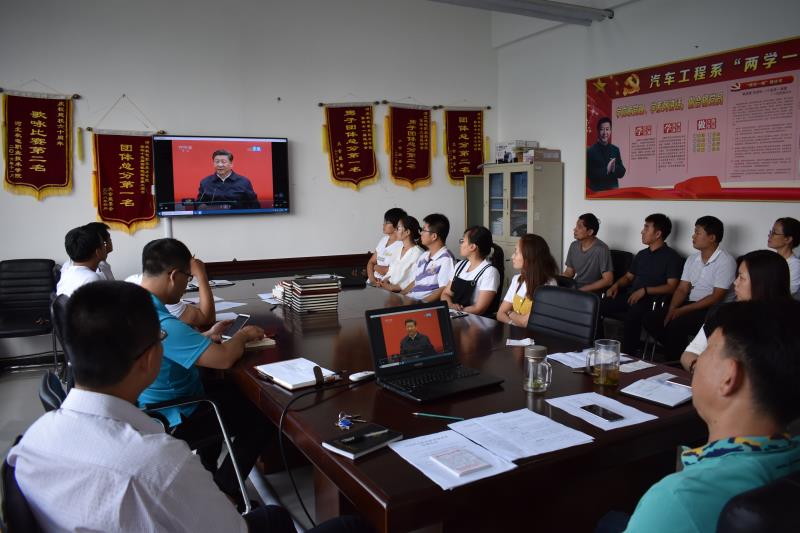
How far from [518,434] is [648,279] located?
371 cm

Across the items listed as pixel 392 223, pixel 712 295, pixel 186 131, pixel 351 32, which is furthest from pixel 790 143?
pixel 186 131

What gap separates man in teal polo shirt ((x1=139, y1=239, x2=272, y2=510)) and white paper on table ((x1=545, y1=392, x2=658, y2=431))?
1253 millimetres

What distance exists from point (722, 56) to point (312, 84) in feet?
11.7

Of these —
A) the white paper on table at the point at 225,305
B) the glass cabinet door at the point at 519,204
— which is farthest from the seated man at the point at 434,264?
the glass cabinet door at the point at 519,204

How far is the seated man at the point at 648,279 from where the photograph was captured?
464 centimetres

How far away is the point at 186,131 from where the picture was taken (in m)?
5.38

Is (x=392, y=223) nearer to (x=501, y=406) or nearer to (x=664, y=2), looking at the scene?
(x=664, y=2)

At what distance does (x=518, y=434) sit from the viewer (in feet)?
5.15

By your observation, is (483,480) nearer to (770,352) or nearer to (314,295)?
(770,352)

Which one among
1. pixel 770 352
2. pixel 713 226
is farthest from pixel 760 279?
pixel 713 226

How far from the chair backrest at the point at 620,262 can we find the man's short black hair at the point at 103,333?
15.5 ft

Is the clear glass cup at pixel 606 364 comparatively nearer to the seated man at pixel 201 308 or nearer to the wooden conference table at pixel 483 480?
the wooden conference table at pixel 483 480

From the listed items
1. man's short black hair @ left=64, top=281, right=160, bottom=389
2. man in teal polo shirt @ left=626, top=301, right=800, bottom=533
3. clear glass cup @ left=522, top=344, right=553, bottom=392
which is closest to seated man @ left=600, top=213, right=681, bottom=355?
clear glass cup @ left=522, top=344, right=553, bottom=392

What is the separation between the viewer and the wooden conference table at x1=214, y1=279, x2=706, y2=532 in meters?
1.32
